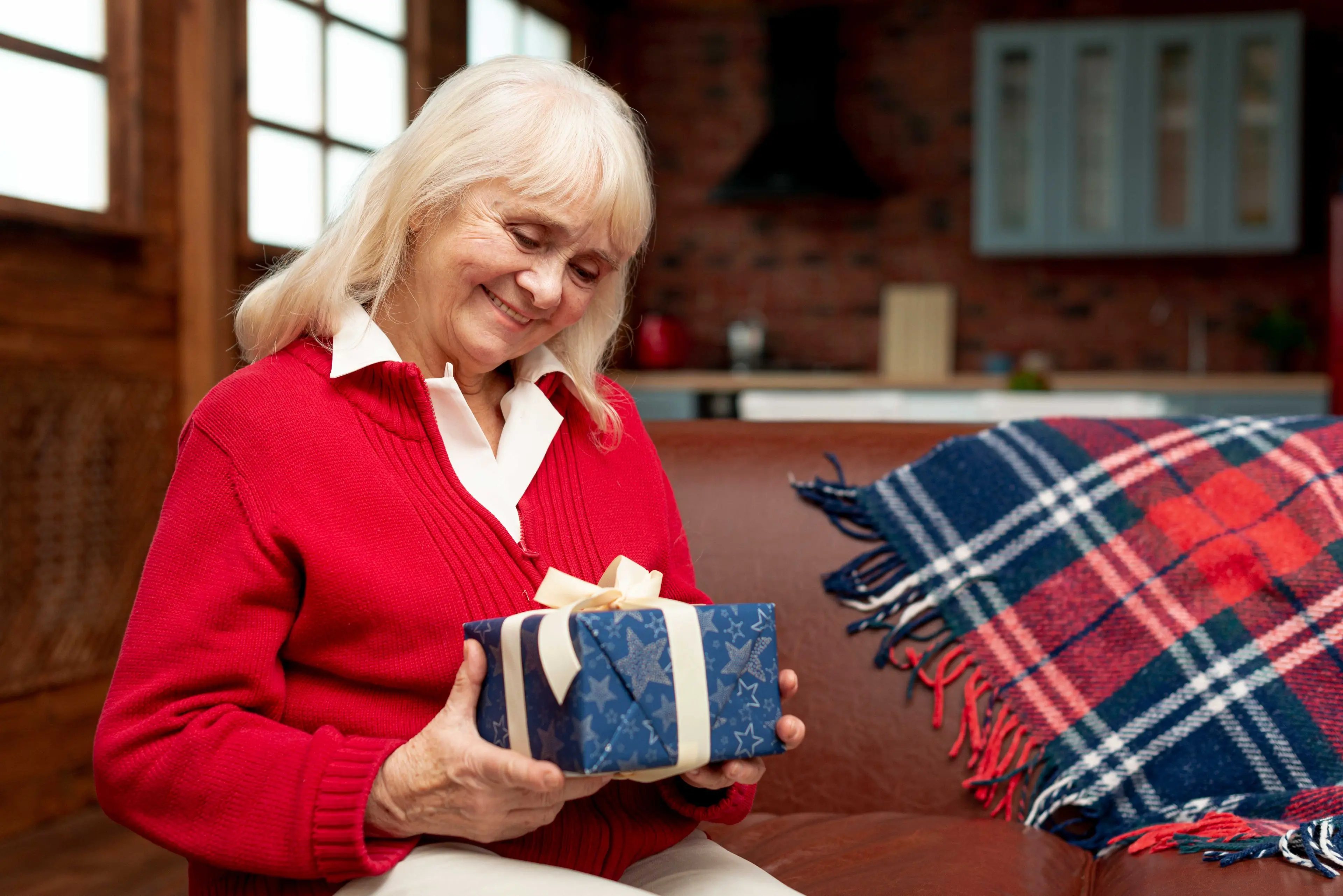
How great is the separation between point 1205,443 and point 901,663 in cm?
52

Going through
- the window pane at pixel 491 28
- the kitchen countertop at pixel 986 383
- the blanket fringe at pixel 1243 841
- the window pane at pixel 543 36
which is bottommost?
the blanket fringe at pixel 1243 841

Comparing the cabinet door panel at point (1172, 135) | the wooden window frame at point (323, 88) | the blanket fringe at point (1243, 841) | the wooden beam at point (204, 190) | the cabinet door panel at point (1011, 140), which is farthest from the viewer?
the cabinet door panel at point (1011, 140)

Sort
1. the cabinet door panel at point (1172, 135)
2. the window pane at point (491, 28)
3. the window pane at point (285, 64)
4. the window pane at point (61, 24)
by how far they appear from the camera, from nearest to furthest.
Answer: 1. the window pane at point (61, 24)
2. the window pane at point (285, 64)
3. the window pane at point (491, 28)
4. the cabinet door panel at point (1172, 135)

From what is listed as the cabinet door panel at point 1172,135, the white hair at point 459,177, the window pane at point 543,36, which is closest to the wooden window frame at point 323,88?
the window pane at point 543,36

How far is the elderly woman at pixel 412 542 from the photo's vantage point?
95 cm

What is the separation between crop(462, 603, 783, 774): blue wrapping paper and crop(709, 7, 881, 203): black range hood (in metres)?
4.73

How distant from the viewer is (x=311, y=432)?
3.49 ft

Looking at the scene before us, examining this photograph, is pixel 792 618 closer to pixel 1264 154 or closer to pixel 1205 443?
pixel 1205 443

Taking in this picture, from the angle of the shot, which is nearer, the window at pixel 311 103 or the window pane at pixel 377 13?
the window at pixel 311 103

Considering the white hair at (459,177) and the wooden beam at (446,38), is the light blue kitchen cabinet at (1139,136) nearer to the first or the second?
the wooden beam at (446,38)

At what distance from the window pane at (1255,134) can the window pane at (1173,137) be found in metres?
0.21

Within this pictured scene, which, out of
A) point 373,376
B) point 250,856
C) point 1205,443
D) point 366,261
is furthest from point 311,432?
point 1205,443

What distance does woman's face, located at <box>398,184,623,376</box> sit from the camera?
114 centimetres

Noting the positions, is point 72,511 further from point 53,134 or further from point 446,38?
point 446,38
